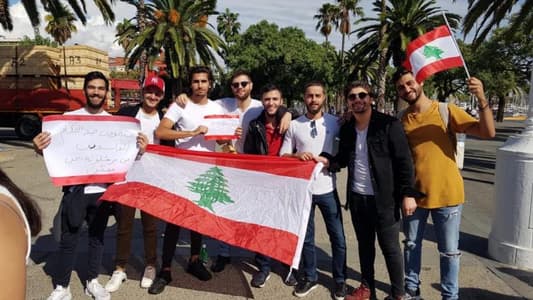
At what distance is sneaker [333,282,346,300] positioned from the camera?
388cm

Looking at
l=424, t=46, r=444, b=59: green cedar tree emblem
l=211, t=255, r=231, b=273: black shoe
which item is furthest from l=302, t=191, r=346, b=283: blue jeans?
l=424, t=46, r=444, b=59: green cedar tree emblem

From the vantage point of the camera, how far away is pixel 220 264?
452 centimetres

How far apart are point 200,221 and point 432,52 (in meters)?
2.49

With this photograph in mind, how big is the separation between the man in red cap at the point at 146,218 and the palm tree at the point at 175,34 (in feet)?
63.8

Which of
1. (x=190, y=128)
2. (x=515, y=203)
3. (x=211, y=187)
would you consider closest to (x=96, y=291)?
(x=211, y=187)

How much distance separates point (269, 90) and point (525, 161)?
286cm

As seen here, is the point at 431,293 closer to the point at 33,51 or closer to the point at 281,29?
the point at 33,51

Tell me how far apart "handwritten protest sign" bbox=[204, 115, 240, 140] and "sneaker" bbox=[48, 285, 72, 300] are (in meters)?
1.83

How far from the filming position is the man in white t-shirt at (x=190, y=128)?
157 inches

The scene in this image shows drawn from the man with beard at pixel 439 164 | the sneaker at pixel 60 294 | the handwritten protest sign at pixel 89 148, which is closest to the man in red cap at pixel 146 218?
the handwritten protest sign at pixel 89 148

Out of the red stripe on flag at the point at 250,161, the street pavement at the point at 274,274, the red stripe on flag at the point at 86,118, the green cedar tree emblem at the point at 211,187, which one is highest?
the red stripe on flag at the point at 86,118

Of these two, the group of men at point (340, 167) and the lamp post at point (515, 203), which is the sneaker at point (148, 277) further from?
the lamp post at point (515, 203)

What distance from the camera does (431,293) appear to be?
4.02 meters

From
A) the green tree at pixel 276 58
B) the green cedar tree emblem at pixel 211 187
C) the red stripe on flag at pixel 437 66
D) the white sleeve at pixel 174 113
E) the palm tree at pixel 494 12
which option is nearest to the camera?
the red stripe on flag at pixel 437 66
